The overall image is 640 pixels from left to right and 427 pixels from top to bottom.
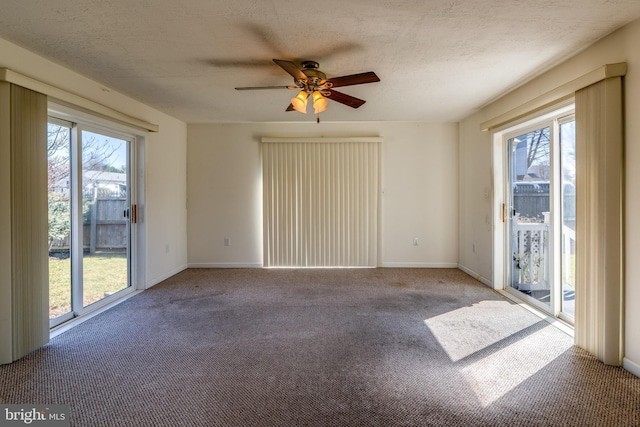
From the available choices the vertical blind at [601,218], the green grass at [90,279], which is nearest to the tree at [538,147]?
the vertical blind at [601,218]

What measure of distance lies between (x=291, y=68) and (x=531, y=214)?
302cm

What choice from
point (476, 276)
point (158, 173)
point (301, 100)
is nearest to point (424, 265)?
point (476, 276)

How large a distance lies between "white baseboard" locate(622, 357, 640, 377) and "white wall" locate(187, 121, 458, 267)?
9.88 feet

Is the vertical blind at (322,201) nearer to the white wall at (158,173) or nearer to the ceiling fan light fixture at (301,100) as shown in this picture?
the white wall at (158,173)

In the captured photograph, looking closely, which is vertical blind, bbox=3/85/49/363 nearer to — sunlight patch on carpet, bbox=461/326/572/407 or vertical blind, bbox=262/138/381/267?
vertical blind, bbox=262/138/381/267

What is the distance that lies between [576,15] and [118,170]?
4.46 meters

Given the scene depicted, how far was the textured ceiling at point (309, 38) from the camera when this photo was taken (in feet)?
6.24

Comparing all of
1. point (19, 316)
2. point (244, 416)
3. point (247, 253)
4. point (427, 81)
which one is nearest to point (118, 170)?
point (19, 316)

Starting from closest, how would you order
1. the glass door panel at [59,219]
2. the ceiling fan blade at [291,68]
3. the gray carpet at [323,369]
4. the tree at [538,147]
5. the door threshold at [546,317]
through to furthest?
the gray carpet at [323,369] → the ceiling fan blade at [291,68] → the door threshold at [546,317] → the glass door panel at [59,219] → the tree at [538,147]

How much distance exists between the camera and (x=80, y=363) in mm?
2191

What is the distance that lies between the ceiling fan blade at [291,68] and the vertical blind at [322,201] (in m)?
2.49

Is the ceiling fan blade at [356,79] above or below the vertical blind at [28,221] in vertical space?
above

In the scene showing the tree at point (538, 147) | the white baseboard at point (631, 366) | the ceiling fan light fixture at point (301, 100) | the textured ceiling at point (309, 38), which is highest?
the textured ceiling at point (309, 38)

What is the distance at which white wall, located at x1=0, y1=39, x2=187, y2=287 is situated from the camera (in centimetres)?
288
